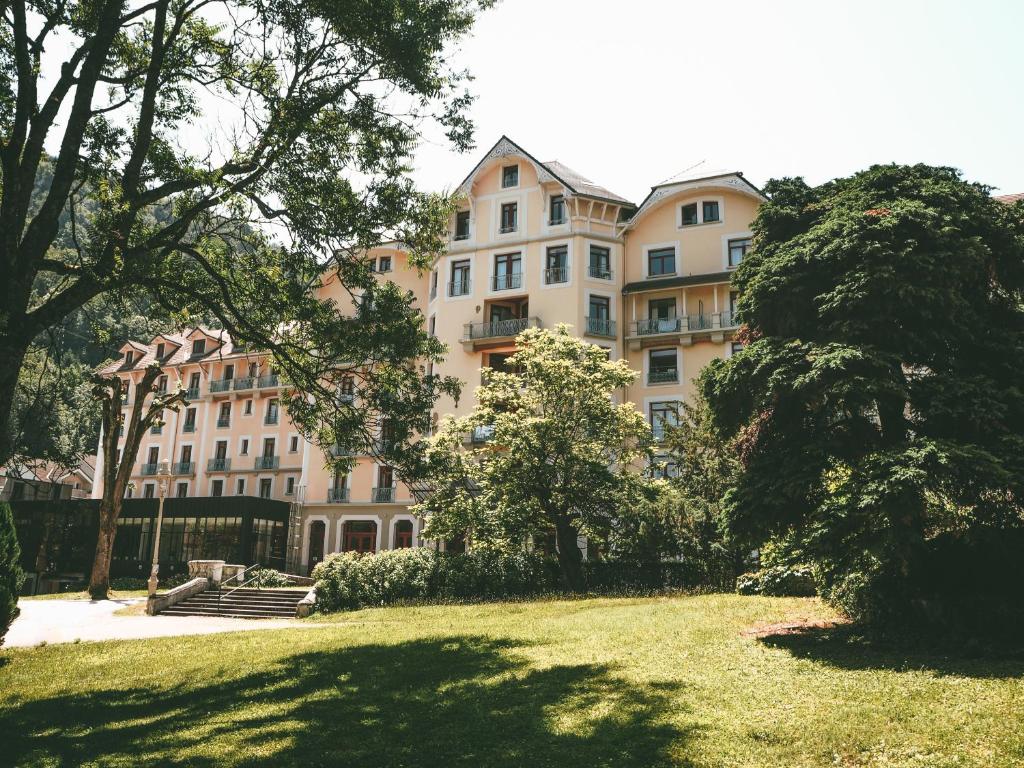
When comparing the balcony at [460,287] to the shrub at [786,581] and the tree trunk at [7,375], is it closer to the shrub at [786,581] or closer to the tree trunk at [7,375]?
the shrub at [786,581]

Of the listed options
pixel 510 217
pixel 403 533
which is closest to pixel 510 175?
pixel 510 217

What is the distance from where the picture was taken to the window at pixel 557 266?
36.2 meters

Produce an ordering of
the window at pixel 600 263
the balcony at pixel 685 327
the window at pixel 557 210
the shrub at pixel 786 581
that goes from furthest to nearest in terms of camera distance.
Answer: the window at pixel 557 210 → the window at pixel 600 263 → the balcony at pixel 685 327 → the shrub at pixel 786 581

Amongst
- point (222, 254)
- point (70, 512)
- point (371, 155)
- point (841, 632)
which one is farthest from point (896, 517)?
point (70, 512)

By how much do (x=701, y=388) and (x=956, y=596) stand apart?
5.21m

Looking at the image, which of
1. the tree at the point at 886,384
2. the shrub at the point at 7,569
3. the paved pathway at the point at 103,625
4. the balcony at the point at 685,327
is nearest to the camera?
the tree at the point at 886,384

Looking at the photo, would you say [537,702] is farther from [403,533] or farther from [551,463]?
[403,533]

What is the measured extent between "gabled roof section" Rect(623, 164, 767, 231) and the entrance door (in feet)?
80.1

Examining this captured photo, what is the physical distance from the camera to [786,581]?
18.6 metres

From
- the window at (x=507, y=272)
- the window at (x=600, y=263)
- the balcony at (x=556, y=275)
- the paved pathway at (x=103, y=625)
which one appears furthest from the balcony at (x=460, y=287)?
the paved pathway at (x=103, y=625)

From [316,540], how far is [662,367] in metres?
22.7

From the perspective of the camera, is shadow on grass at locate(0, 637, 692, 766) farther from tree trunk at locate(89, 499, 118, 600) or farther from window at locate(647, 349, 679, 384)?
window at locate(647, 349, 679, 384)

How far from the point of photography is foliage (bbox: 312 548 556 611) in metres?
24.4

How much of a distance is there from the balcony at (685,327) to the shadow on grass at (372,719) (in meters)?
25.8
